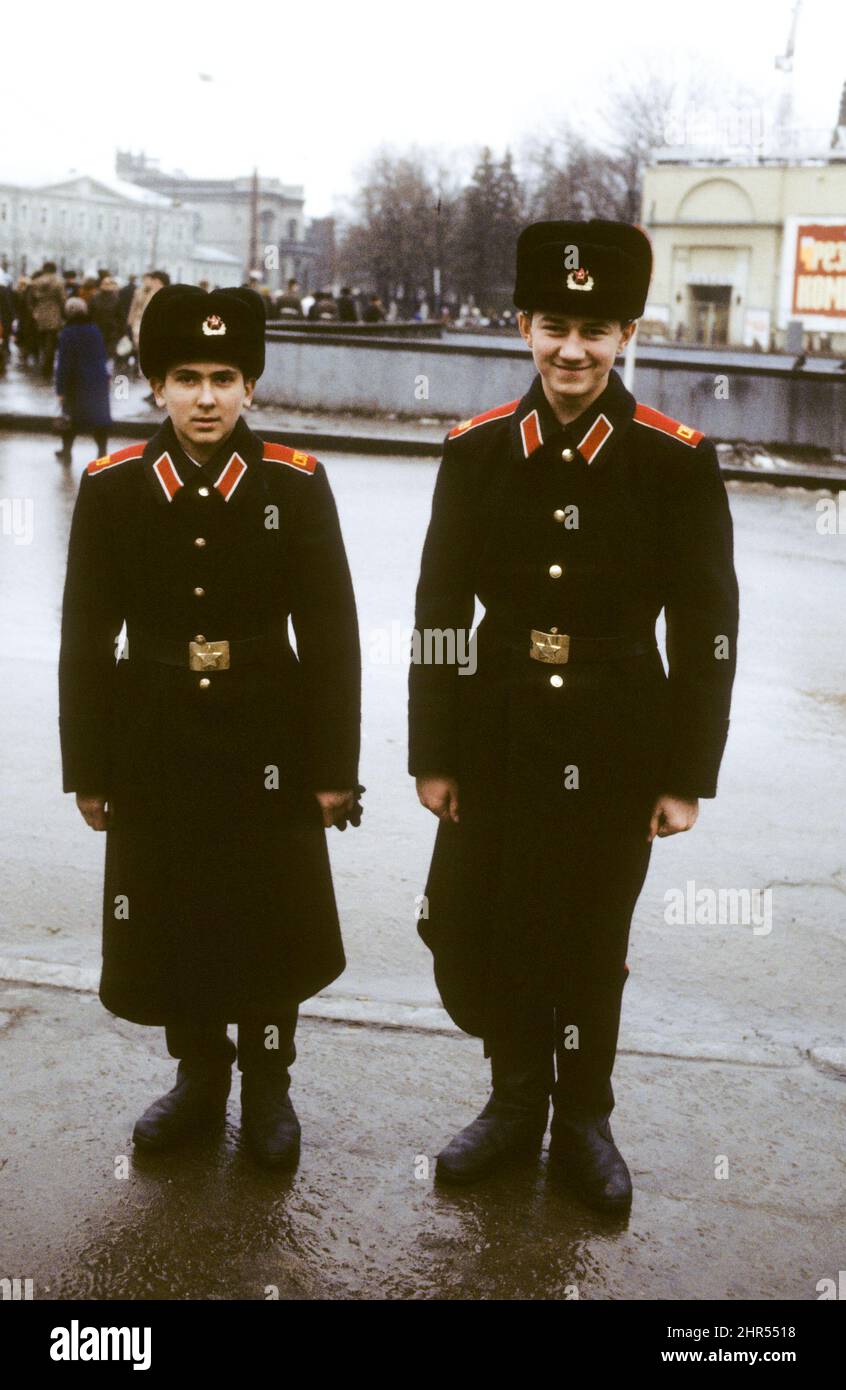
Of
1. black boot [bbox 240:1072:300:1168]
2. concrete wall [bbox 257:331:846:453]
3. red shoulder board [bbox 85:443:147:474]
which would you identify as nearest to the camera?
red shoulder board [bbox 85:443:147:474]

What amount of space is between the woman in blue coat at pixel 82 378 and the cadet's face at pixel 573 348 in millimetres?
12567

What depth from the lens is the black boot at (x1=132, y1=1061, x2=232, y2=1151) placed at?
346cm

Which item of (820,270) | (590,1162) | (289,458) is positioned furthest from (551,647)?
(820,270)

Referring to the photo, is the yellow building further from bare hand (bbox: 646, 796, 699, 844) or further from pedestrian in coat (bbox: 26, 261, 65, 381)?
bare hand (bbox: 646, 796, 699, 844)

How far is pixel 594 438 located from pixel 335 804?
38.3 inches

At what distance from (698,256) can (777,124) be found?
48.3ft

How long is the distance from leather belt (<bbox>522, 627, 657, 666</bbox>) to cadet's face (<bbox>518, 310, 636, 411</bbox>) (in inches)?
19.0

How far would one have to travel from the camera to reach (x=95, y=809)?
3.38m

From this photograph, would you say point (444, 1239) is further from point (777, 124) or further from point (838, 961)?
point (777, 124)

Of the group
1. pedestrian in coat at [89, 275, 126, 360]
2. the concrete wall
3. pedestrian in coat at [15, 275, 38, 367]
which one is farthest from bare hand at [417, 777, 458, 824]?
pedestrian in coat at [15, 275, 38, 367]

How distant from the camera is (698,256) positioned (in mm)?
59688

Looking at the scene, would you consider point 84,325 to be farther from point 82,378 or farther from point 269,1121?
point 269,1121

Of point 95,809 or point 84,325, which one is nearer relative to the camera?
point 95,809
